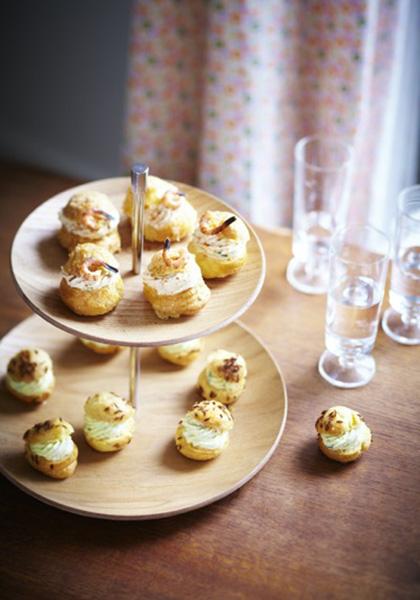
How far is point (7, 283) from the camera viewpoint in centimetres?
183

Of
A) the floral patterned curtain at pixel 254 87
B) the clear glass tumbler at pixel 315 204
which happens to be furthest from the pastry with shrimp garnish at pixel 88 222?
the floral patterned curtain at pixel 254 87

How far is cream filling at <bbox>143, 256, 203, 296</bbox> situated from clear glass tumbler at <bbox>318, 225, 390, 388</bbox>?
0.32 m

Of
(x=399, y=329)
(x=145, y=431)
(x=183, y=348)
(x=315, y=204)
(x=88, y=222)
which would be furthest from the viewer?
(x=315, y=204)

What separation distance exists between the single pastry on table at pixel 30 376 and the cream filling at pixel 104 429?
14cm

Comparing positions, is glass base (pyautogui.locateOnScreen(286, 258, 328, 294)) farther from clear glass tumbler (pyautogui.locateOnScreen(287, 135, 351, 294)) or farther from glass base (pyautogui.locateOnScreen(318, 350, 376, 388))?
glass base (pyautogui.locateOnScreen(318, 350, 376, 388))

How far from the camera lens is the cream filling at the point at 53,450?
133 centimetres

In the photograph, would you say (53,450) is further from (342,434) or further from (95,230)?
(342,434)

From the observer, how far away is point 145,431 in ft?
4.79

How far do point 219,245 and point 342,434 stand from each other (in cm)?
39

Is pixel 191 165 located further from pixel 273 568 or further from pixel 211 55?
pixel 273 568

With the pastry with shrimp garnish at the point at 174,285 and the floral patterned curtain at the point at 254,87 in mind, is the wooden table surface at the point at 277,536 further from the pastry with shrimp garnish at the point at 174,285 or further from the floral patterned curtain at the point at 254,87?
the floral patterned curtain at the point at 254,87

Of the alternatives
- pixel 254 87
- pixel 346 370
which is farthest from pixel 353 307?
pixel 254 87

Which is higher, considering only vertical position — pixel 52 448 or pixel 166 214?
pixel 166 214

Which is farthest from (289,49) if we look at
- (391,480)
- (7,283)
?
(391,480)
